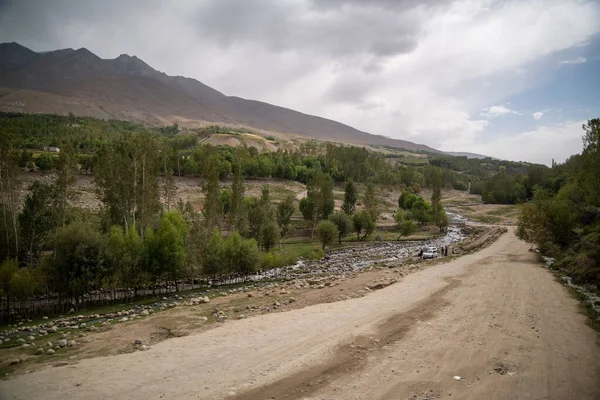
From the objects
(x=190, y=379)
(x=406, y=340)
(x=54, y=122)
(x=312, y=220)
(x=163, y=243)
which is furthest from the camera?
(x=54, y=122)

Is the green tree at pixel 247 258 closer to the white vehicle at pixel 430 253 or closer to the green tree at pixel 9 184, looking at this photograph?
the green tree at pixel 9 184

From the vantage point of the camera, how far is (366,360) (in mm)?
15391

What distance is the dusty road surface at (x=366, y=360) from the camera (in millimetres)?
12883

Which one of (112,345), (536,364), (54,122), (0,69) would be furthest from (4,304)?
(54,122)

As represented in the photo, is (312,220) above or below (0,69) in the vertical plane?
below

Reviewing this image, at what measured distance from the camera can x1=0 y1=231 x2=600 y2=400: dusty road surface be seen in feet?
42.3

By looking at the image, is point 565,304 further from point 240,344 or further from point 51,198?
point 51,198

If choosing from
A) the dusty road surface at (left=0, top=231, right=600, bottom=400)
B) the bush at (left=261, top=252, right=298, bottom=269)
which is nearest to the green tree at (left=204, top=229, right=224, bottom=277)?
the bush at (left=261, top=252, right=298, bottom=269)

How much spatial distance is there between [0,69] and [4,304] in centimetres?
3521

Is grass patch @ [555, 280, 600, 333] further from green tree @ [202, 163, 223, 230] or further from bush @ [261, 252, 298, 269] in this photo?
green tree @ [202, 163, 223, 230]

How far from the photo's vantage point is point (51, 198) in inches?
1612

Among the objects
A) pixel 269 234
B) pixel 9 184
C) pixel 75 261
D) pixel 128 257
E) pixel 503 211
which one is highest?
pixel 9 184

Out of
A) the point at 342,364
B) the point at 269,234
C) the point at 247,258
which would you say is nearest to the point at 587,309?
the point at 342,364

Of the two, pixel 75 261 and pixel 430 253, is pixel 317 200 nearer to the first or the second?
pixel 430 253
